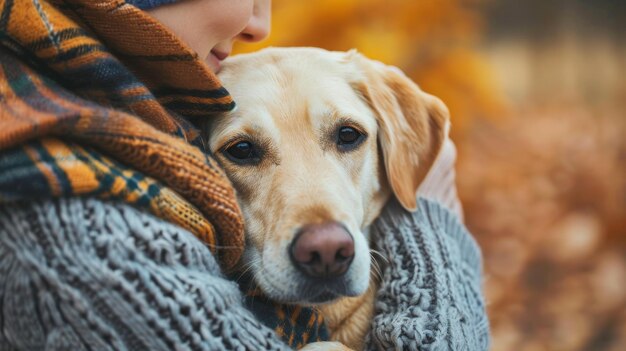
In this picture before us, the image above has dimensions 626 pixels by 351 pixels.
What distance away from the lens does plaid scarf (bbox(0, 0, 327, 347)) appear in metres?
0.98

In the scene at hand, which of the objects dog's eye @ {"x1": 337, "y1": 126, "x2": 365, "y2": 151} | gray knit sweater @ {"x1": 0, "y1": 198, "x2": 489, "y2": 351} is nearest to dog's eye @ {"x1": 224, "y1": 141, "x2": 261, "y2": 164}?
dog's eye @ {"x1": 337, "y1": 126, "x2": 365, "y2": 151}

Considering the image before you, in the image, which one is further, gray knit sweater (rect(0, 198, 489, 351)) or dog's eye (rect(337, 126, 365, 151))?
dog's eye (rect(337, 126, 365, 151))

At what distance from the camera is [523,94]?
4477 millimetres

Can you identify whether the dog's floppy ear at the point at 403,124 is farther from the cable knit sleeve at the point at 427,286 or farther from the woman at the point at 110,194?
the woman at the point at 110,194

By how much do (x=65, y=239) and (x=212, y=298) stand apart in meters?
0.27

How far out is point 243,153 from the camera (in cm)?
162

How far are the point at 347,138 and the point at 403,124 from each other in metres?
0.26

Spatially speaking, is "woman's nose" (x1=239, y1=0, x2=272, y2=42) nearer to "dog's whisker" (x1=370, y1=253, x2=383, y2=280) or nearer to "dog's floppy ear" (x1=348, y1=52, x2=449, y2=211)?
"dog's floppy ear" (x1=348, y1=52, x2=449, y2=211)

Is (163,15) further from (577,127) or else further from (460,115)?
(577,127)

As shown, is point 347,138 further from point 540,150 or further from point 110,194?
point 540,150

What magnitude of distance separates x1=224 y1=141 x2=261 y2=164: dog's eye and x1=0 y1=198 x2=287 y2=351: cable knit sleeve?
547mm

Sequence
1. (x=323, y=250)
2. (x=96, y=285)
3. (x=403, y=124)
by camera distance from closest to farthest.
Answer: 1. (x=96, y=285)
2. (x=323, y=250)
3. (x=403, y=124)

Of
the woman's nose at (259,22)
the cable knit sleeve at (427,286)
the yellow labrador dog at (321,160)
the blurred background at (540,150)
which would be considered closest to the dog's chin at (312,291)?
the yellow labrador dog at (321,160)

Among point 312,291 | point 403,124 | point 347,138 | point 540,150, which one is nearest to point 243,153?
point 347,138
